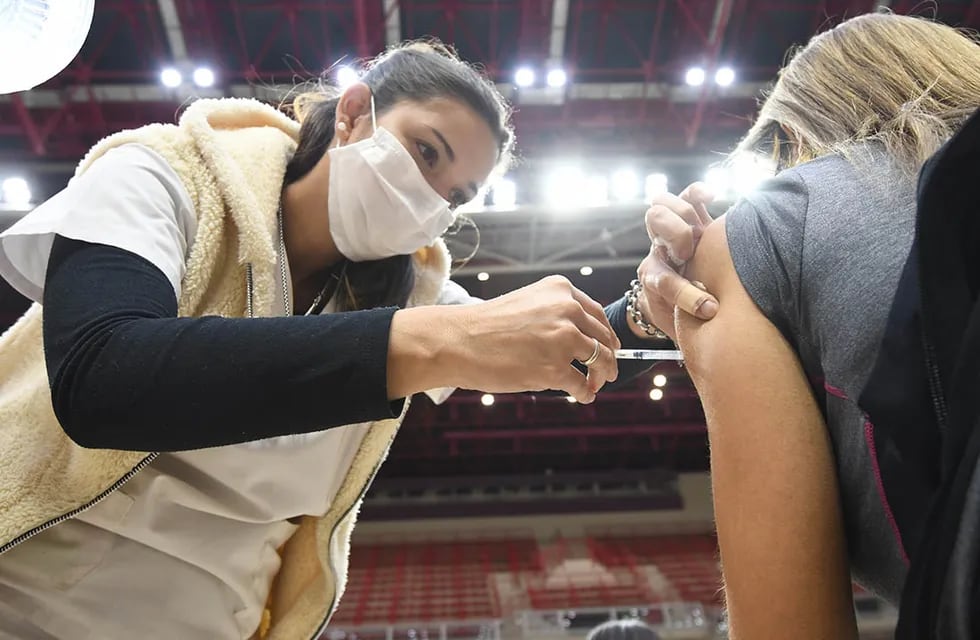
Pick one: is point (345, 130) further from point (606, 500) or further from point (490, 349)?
point (606, 500)

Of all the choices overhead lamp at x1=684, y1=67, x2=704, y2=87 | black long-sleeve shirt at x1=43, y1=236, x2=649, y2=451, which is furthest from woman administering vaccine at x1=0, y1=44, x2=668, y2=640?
overhead lamp at x1=684, y1=67, x2=704, y2=87

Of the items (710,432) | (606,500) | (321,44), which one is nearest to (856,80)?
(710,432)

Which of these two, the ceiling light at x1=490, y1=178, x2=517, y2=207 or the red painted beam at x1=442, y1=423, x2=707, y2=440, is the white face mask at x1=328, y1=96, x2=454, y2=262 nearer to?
the ceiling light at x1=490, y1=178, x2=517, y2=207

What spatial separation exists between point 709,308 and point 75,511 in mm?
776

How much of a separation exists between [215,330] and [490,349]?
0.27m

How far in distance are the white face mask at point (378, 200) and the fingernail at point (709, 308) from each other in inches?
26.9

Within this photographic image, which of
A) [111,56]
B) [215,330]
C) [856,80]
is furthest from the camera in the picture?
[111,56]

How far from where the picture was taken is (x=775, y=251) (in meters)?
0.72

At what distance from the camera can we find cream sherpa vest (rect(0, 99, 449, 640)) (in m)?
0.85

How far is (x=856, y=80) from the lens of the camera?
0.82 meters

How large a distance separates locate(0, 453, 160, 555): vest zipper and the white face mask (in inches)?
20.7

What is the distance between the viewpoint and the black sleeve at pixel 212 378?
656mm

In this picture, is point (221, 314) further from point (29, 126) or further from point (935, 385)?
point (29, 126)

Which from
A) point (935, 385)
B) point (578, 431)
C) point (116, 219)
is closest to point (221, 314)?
point (116, 219)
